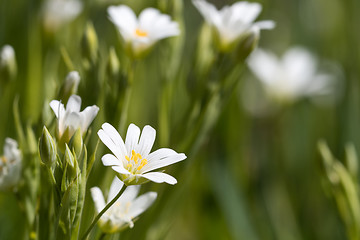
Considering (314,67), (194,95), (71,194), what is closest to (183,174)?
(194,95)

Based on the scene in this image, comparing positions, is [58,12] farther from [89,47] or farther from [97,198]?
[97,198]

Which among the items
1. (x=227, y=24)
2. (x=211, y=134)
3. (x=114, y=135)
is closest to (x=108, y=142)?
(x=114, y=135)

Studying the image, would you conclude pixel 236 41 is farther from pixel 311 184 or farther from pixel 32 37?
pixel 311 184

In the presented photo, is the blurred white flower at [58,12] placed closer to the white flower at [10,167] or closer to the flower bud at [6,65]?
the flower bud at [6,65]

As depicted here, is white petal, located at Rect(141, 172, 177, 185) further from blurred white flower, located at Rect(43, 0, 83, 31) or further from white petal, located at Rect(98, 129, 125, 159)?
blurred white flower, located at Rect(43, 0, 83, 31)

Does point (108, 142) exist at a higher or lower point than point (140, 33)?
lower

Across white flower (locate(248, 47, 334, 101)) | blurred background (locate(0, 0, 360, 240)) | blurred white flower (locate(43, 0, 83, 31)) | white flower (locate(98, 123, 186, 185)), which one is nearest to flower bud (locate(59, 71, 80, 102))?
blurred background (locate(0, 0, 360, 240))
